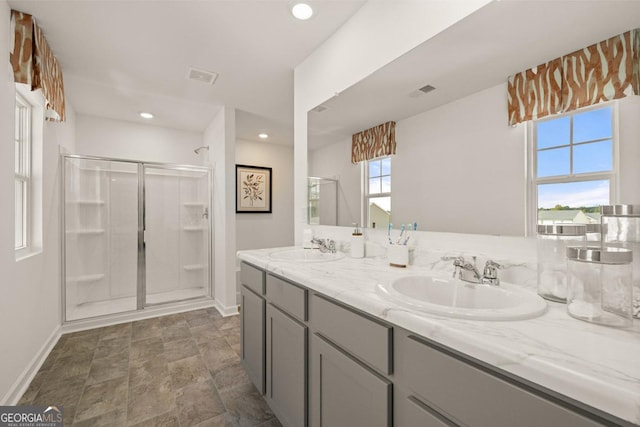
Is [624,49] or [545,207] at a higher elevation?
[624,49]

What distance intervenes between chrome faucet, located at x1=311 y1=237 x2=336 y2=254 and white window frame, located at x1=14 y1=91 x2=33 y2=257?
2.20m

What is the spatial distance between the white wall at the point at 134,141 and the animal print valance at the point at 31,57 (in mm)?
1644

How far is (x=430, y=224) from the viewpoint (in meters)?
1.37

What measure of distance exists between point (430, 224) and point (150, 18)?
2.16 m

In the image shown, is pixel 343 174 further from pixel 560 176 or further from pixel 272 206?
pixel 272 206

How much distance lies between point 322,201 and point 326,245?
0.36 m

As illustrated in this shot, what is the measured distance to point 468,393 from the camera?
24.7 inches

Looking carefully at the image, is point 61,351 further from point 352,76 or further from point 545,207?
point 545,207

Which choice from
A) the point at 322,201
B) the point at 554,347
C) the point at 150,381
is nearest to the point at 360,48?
the point at 322,201

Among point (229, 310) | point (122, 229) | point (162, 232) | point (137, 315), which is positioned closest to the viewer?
point (137, 315)

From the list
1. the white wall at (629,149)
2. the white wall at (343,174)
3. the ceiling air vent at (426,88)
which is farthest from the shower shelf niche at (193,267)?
the white wall at (629,149)

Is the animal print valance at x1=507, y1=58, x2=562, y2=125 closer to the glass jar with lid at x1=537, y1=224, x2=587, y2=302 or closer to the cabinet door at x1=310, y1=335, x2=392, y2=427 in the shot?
the glass jar with lid at x1=537, y1=224, x2=587, y2=302

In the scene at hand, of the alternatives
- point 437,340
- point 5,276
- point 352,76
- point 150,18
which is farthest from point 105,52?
point 437,340

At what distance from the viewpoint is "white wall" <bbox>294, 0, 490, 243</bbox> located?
4.16 ft
